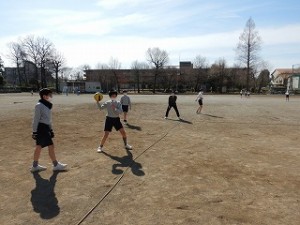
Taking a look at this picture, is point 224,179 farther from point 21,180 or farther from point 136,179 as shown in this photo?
point 21,180

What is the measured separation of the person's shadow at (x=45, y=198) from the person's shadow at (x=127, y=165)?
51.3 inches

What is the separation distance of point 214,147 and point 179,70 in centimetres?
8301

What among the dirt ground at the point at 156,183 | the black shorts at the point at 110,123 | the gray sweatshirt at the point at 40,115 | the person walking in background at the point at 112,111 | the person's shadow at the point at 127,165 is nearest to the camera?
the dirt ground at the point at 156,183

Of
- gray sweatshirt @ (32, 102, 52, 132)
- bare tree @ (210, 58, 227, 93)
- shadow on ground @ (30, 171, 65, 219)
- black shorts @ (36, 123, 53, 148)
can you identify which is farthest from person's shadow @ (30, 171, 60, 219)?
bare tree @ (210, 58, 227, 93)

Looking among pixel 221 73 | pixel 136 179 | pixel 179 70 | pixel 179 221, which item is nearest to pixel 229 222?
pixel 179 221

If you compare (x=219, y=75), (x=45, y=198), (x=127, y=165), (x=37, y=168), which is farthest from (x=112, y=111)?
(x=219, y=75)

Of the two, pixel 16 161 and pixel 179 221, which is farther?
pixel 16 161

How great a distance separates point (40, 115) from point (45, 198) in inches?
78.2

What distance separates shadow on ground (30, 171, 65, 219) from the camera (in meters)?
4.43

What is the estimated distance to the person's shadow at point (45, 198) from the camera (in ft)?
14.5

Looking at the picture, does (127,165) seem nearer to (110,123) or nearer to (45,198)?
(110,123)

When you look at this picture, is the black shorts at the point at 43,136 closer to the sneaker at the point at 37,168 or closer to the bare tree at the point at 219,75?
the sneaker at the point at 37,168

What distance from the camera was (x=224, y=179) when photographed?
5.95 m

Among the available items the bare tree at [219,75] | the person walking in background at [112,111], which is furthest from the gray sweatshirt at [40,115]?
the bare tree at [219,75]
